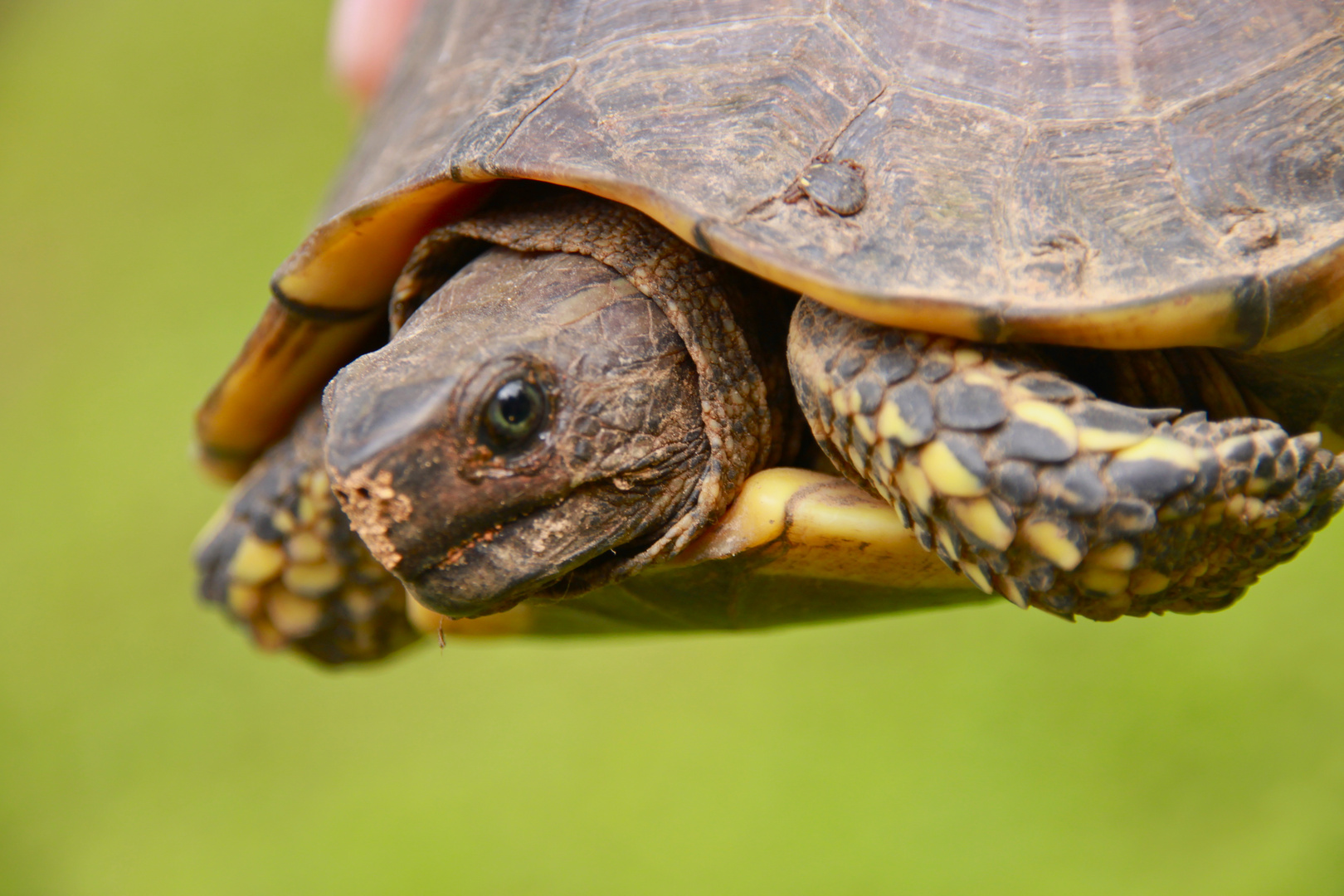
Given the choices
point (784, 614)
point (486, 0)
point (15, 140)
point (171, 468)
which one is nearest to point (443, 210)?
point (486, 0)

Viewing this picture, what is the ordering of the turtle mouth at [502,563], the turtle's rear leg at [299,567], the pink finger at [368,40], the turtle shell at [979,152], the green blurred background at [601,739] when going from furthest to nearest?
the pink finger at [368,40]
the green blurred background at [601,739]
the turtle's rear leg at [299,567]
the turtle mouth at [502,563]
the turtle shell at [979,152]

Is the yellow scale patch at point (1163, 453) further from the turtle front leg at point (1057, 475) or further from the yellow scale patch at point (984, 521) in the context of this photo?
the yellow scale patch at point (984, 521)

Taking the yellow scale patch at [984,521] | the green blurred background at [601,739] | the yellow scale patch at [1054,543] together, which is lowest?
the green blurred background at [601,739]

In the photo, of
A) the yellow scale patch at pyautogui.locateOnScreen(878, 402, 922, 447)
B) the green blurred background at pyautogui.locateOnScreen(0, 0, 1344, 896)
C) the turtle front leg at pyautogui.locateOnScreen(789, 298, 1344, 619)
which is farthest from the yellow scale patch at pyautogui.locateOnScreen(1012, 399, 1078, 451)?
the green blurred background at pyautogui.locateOnScreen(0, 0, 1344, 896)

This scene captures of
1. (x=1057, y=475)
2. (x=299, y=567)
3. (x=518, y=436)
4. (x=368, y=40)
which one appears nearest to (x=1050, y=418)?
(x=1057, y=475)

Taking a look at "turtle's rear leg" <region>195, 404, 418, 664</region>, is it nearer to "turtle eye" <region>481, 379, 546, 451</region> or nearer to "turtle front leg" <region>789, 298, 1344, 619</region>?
"turtle eye" <region>481, 379, 546, 451</region>

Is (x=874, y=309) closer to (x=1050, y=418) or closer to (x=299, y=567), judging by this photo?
(x=1050, y=418)

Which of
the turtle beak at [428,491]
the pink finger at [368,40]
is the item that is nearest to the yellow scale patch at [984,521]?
the turtle beak at [428,491]

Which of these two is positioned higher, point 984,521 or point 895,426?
point 895,426
